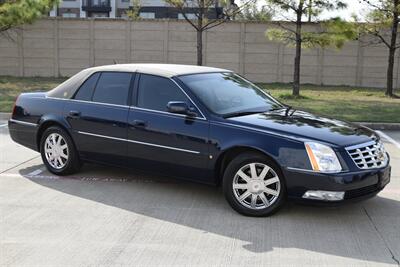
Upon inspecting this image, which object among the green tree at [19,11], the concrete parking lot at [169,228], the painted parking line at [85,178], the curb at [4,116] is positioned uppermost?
the green tree at [19,11]

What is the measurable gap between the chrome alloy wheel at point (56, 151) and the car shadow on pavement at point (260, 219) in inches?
9.9

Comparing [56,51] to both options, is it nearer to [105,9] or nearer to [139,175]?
[139,175]

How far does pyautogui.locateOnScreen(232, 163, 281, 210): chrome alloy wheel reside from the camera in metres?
5.32

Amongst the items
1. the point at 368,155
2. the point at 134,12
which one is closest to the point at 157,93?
the point at 368,155

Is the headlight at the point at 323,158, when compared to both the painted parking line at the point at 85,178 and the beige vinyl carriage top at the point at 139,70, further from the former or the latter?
the painted parking line at the point at 85,178

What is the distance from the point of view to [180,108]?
18.8 ft

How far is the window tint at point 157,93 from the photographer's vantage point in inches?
238

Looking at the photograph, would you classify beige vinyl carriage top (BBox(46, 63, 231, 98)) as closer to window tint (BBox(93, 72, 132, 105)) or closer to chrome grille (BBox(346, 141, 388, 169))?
window tint (BBox(93, 72, 132, 105))

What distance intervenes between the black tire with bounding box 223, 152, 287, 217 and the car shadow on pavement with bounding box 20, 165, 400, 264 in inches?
3.2

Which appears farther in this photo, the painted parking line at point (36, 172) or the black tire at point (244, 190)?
the painted parking line at point (36, 172)

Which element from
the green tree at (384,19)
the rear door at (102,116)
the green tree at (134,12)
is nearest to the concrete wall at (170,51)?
the green tree at (134,12)

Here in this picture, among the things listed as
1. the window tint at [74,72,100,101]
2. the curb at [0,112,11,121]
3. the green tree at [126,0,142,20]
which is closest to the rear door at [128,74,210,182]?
the window tint at [74,72,100,101]

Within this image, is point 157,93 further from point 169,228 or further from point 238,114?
point 169,228

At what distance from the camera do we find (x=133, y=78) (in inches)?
254
